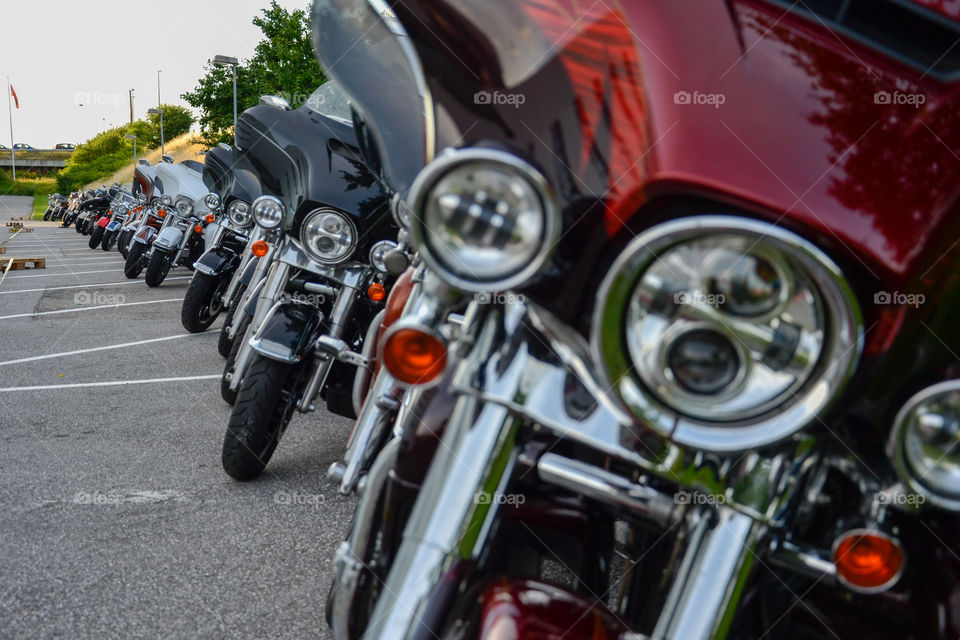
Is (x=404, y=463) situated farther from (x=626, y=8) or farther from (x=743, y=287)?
(x=626, y=8)

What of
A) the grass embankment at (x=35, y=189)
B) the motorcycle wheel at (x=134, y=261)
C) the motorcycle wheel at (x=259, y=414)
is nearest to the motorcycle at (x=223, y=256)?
the motorcycle wheel at (x=259, y=414)

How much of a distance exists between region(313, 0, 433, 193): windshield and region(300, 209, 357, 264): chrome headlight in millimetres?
1947

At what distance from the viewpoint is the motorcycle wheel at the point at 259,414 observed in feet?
11.5

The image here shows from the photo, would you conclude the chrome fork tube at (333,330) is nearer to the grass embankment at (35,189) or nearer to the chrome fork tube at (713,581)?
the chrome fork tube at (713,581)

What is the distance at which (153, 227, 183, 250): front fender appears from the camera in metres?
11.4

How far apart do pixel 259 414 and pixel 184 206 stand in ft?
31.1

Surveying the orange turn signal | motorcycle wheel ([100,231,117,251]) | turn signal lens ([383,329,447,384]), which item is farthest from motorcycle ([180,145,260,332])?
motorcycle wheel ([100,231,117,251])

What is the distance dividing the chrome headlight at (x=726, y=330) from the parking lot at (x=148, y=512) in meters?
1.78

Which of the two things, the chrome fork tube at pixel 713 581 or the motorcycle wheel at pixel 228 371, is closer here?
the chrome fork tube at pixel 713 581

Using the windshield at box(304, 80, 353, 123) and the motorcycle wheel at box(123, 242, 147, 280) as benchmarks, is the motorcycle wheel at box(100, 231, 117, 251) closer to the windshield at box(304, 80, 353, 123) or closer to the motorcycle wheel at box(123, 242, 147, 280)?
the motorcycle wheel at box(123, 242, 147, 280)

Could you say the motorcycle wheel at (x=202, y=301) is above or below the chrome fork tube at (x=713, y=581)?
below

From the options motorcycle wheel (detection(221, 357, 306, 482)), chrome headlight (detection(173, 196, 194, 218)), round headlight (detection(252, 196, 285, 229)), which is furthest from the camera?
chrome headlight (detection(173, 196, 194, 218))

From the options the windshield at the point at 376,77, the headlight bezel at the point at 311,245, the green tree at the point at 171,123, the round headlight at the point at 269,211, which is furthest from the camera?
the green tree at the point at 171,123

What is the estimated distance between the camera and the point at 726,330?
1.07 metres
